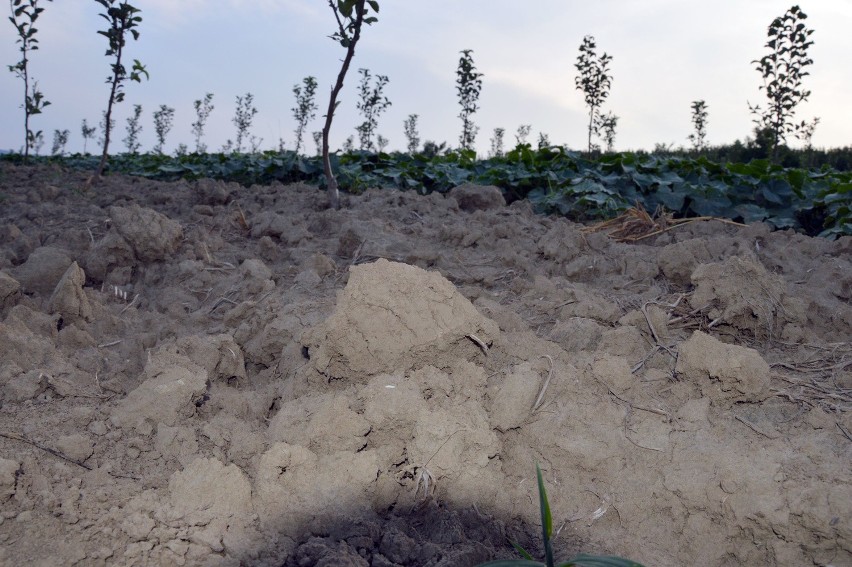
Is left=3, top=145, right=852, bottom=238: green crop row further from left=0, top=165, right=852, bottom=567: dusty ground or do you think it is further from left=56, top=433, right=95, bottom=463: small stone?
left=56, top=433, right=95, bottom=463: small stone

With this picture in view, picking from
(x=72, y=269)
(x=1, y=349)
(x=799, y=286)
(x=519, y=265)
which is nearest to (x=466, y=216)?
(x=519, y=265)

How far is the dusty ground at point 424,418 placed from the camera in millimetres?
1729

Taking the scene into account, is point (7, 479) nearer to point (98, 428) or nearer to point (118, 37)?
point (98, 428)

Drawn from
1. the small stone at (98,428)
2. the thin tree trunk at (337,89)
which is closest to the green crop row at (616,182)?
the thin tree trunk at (337,89)

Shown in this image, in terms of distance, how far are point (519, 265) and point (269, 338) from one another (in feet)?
5.05

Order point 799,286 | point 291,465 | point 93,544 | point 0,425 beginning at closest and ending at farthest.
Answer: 1. point 93,544
2. point 291,465
3. point 0,425
4. point 799,286

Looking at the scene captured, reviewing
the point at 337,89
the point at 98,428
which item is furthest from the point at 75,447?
the point at 337,89

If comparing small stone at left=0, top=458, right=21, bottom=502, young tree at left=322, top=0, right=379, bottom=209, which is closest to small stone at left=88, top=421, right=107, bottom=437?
small stone at left=0, top=458, right=21, bottom=502

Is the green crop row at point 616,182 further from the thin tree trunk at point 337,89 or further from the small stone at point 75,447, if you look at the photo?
the small stone at point 75,447

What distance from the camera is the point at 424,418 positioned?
199 centimetres

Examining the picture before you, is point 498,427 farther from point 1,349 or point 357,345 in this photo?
point 1,349

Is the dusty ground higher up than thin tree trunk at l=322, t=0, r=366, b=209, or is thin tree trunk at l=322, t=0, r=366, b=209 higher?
thin tree trunk at l=322, t=0, r=366, b=209

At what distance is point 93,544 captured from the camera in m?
1.61

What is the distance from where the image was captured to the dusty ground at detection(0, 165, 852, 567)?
5.67ft
